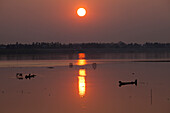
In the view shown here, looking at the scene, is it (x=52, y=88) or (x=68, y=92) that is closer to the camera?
(x=68, y=92)

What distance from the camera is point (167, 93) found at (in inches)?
1496

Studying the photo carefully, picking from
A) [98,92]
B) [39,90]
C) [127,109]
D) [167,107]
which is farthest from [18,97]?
[167,107]

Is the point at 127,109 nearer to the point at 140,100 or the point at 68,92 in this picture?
the point at 140,100

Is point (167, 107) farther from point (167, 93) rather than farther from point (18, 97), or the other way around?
point (18, 97)

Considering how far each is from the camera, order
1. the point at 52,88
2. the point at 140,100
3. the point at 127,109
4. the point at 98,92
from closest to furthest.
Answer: the point at 127,109 < the point at 140,100 < the point at 98,92 < the point at 52,88

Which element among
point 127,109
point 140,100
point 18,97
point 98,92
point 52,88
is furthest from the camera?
point 52,88

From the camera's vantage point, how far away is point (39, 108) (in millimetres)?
30672

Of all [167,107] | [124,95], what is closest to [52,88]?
[124,95]

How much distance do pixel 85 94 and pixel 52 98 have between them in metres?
4.36

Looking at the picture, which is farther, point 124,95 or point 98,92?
point 98,92

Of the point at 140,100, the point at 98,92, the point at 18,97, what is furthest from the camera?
the point at 98,92

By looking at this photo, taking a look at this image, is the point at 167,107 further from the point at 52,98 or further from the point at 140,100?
the point at 52,98

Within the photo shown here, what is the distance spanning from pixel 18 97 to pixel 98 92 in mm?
9763

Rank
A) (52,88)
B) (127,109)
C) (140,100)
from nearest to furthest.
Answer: (127,109) → (140,100) → (52,88)
